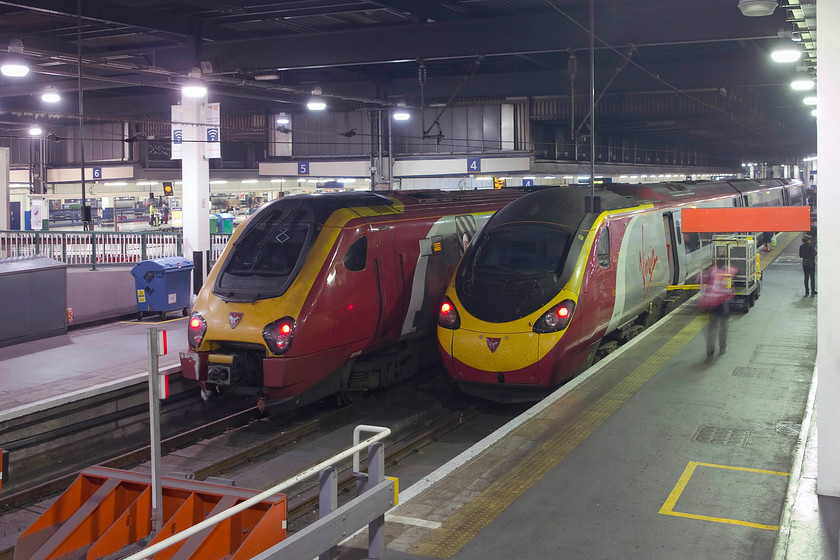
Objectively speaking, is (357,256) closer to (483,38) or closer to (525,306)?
(525,306)

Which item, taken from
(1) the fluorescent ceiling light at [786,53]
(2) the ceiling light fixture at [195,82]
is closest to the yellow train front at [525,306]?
(1) the fluorescent ceiling light at [786,53]

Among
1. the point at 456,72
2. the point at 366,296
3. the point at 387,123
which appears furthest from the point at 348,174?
the point at 366,296

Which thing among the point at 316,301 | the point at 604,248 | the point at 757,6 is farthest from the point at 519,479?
the point at 757,6

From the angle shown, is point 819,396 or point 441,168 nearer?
point 819,396

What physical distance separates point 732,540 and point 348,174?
23.1 meters

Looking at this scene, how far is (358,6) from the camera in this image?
55.8 feet

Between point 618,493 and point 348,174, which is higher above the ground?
point 348,174

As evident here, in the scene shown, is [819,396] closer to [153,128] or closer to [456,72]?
[456,72]

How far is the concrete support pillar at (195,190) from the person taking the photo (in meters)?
20.0

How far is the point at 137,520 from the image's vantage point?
5980 mm

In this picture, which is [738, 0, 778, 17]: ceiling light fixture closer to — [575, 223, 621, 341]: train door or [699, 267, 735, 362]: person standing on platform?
[575, 223, 621, 341]: train door

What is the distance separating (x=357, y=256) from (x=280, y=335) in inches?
66.1

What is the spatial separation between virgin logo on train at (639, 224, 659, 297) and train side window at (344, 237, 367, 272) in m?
4.84

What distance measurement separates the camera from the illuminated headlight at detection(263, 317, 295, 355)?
1011cm
